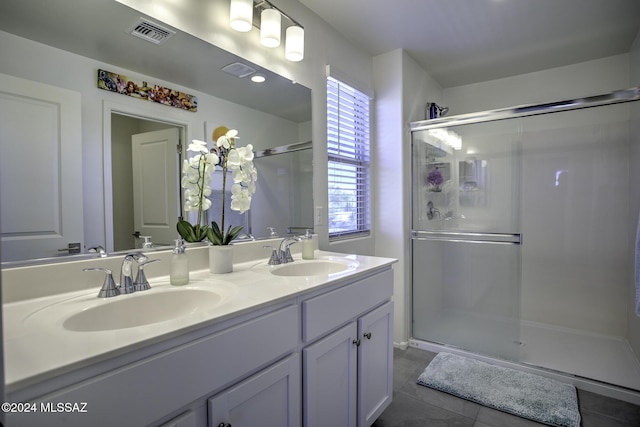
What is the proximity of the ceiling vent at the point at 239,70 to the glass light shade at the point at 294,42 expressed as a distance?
0.79 ft

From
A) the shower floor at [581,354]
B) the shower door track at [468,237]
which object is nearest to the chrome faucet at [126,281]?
the shower door track at [468,237]

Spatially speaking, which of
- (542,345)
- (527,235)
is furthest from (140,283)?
(527,235)

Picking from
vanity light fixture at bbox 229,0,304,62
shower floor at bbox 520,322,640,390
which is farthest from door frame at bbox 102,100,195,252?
shower floor at bbox 520,322,640,390

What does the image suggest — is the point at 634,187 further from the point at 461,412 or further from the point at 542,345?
the point at 461,412

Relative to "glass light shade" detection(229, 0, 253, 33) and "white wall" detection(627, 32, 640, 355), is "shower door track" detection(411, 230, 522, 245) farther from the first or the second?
"glass light shade" detection(229, 0, 253, 33)

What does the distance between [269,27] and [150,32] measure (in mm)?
579

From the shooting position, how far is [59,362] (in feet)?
1.93

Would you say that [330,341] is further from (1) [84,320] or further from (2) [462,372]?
(2) [462,372]

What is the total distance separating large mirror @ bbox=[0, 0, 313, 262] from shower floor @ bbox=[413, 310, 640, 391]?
185 cm

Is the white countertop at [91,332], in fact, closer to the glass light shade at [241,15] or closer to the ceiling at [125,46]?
the ceiling at [125,46]

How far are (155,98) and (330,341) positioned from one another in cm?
119

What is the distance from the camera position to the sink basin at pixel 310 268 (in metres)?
1.58

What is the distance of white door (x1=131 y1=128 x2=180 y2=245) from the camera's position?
1242 mm

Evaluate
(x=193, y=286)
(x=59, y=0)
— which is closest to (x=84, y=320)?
(x=193, y=286)
